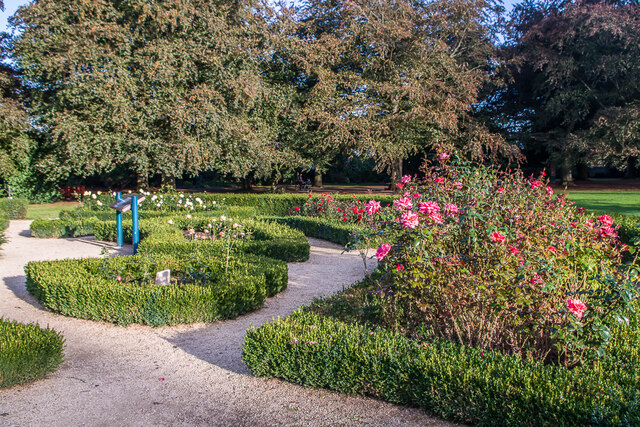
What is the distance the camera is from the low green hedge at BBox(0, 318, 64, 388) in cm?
351

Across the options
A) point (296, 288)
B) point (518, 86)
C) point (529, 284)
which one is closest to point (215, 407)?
point (529, 284)

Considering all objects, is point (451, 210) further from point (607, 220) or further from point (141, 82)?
point (141, 82)

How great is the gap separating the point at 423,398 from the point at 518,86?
27526 mm

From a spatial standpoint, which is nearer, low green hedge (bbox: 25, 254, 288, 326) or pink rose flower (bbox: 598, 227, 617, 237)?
pink rose flower (bbox: 598, 227, 617, 237)

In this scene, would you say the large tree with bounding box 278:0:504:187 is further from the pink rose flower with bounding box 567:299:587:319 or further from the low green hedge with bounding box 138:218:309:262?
the pink rose flower with bounding box 567:299:587:319

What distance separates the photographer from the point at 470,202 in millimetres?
4203

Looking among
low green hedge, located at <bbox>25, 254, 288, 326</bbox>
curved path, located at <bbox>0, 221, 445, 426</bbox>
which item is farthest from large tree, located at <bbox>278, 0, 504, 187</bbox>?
curved path, located at <bbox>0, 221, 445, 426</bbox>

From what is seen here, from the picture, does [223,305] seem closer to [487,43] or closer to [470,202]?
[470,202]

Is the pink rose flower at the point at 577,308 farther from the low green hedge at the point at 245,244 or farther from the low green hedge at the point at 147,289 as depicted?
the low green hedge at the point at 245,244

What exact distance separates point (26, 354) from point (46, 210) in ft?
56.6

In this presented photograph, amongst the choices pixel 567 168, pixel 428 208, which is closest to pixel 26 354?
pixel 428 208

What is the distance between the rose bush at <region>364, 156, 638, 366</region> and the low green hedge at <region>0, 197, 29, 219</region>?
51.4ft

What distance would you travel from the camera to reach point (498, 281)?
3408 millimetres

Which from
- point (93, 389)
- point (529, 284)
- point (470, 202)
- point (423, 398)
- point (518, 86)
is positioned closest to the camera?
point (423, 398)
